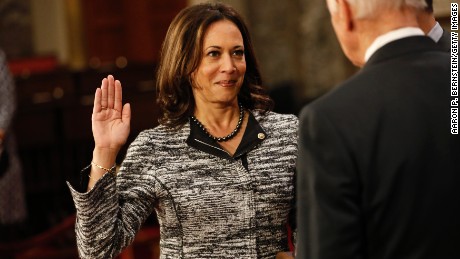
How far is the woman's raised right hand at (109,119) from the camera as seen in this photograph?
7.16 feet

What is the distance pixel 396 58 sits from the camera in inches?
61.7

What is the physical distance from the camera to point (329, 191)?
149 cm

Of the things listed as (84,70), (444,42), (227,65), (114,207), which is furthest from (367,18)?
(84,70)

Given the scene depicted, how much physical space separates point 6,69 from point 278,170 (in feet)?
9.55

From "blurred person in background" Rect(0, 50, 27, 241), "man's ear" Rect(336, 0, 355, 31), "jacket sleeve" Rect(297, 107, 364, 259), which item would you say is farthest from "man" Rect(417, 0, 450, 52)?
"blurred person in background" Rect(0, 50, 27, 241)

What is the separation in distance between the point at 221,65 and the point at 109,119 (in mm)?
342

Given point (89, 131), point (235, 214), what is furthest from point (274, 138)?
point (89, 131)

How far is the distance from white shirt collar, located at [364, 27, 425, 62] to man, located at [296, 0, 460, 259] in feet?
0.10

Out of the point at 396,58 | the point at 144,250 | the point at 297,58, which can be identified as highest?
the point at 396,58

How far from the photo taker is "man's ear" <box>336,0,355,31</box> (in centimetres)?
155

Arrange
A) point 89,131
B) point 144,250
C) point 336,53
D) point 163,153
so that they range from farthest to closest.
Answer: point 336,53 → point 89,131 → point 144,250 → point 163,153

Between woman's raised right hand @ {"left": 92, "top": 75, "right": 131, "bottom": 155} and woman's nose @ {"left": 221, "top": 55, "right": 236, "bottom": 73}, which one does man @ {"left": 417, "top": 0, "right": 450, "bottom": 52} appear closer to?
woman's nose @ {"left": 221, "top": 55, "right": 236, "bottom": 73}

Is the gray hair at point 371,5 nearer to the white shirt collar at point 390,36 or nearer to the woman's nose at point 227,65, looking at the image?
the white shirt collar at point 390,36

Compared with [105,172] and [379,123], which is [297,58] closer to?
[105,172]
